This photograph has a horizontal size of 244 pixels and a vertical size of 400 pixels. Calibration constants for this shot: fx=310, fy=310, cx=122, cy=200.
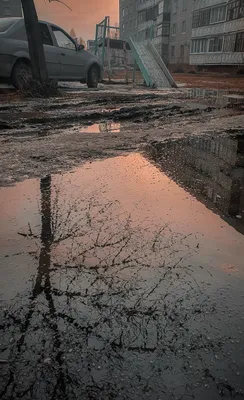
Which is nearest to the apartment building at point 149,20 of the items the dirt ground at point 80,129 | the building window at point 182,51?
the building window at point 182,51

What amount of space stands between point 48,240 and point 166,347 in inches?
34.5

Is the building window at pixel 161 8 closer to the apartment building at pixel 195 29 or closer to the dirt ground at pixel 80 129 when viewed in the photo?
the apartment building at pixel 195 29

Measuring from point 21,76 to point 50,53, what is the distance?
1.46 m

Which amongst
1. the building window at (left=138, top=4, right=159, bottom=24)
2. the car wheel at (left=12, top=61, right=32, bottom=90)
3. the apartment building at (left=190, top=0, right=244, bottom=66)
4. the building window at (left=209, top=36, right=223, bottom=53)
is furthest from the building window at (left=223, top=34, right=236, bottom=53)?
the car wheel at (left=12, top=61, right=32, bottom=90)

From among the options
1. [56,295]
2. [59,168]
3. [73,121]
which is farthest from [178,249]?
[73,121]

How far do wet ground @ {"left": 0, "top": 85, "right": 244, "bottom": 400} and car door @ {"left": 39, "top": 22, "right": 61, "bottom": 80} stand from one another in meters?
6.97

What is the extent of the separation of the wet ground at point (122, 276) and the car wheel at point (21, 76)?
5.59m

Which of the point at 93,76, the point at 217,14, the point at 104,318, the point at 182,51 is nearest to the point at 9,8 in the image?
the point at 182,51

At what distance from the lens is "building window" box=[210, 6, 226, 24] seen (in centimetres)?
2928

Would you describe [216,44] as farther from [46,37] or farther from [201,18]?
[46,37]

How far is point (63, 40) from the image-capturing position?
31.4ft

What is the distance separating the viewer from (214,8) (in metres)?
30.4

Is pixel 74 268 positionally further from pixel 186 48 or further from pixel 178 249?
pixel 186 48

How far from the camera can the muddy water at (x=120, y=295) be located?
0.92 m
